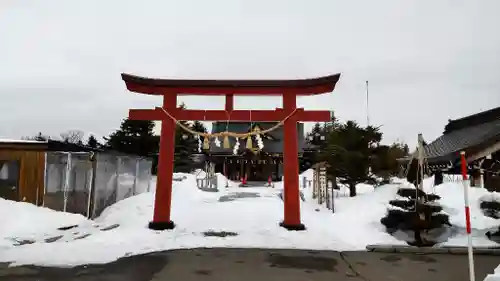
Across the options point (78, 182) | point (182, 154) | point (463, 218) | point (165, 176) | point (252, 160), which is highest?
point (182, 154)

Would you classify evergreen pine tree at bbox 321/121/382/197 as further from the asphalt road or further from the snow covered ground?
the asphalt road

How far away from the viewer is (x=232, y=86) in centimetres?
1098

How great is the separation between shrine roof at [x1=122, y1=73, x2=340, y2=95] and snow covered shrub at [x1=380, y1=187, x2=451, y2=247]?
3.88 metres

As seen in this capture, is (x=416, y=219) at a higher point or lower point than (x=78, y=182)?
lower

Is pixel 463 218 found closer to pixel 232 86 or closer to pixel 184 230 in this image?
pixel 232 86

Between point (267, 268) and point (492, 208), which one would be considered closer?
point (267, 268)

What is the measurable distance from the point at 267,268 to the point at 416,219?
15.7 ft

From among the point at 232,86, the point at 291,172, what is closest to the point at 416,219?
the point at 291,172

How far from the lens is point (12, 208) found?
1070 cm

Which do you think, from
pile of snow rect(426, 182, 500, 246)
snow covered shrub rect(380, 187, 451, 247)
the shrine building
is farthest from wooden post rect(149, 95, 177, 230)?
the shrine building

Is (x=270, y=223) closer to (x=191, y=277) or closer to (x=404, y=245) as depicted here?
(x=404, y=245)

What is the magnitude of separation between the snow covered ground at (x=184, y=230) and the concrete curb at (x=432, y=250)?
1.86 ft

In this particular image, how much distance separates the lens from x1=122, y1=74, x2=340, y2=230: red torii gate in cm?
1087

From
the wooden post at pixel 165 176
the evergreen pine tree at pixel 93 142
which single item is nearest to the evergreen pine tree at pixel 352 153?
the wooden post at pixel 165 176
